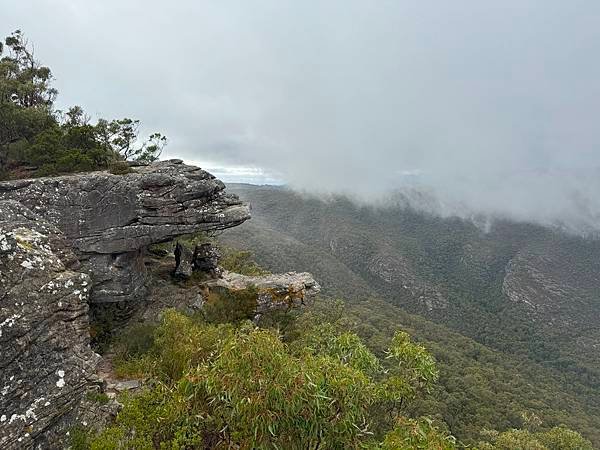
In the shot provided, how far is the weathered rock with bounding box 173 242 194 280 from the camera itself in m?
24.7

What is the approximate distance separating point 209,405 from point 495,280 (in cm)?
18917

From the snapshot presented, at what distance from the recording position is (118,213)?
20.4 m

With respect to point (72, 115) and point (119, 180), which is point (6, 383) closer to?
point (119, 180)

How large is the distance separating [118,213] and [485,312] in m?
155

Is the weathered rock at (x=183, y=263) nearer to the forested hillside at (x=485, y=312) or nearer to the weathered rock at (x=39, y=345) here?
the weathered rock at (x=39, y=345)

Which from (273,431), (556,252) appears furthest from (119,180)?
(556,252)

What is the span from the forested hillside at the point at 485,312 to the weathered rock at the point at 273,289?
3868 cm

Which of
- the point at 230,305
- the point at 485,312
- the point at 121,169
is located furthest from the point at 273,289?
the point at 485,312

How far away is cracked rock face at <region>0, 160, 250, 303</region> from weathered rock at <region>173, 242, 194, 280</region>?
2.54 metres

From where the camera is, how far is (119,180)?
2070cm

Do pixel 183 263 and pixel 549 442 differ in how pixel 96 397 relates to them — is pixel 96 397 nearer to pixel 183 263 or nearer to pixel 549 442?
pixel 183 263

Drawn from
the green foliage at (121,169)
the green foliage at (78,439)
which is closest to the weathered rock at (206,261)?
the green foliage at (121,169)

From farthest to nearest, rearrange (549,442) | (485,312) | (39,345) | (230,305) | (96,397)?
(485,312), (549,442), (230,305), (96,397), (39,345)

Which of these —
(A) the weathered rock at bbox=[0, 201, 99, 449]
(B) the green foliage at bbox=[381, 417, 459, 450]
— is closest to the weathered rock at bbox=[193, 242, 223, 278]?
(A) the weathered rock at bbox=[0, 201, 99, 449]
